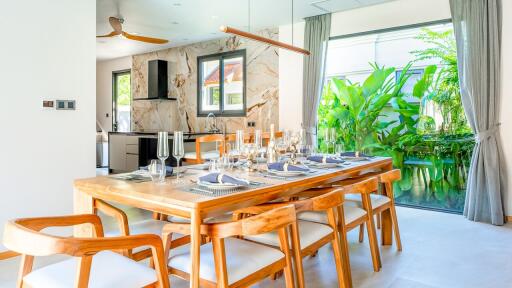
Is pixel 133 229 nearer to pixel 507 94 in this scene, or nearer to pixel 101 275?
pixel 101 275

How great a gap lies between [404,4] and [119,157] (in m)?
5.68

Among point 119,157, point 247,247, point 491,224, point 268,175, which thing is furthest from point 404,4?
point 119,157

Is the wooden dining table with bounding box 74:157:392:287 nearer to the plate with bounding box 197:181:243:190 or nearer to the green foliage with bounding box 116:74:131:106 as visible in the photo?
the plate with bounding box 197:181:243:190

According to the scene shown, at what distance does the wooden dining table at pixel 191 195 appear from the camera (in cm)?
162

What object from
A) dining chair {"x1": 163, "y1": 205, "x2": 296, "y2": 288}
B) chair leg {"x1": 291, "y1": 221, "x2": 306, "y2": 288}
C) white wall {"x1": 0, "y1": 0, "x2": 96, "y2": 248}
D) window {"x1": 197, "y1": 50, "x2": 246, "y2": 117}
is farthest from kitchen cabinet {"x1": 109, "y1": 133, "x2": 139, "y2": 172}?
chair leg {"x1": 291, "y1": 221, "x2": 306, "y2": 288}

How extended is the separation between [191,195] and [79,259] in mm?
598

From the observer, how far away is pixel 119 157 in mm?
7301

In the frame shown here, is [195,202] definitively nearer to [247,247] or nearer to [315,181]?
[247,247]

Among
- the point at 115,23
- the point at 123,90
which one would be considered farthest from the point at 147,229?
the point at 123,90

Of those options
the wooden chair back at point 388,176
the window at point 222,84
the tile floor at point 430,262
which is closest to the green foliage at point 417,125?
the tile floor at point 430,262

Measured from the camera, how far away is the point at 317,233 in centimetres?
217

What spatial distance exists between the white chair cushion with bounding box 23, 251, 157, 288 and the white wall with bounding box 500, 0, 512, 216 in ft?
13.6

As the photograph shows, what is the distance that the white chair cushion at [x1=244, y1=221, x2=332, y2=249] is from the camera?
2.02 meters

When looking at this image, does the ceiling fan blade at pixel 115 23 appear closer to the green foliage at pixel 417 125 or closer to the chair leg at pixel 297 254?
the green foliage at pixel 417 125
